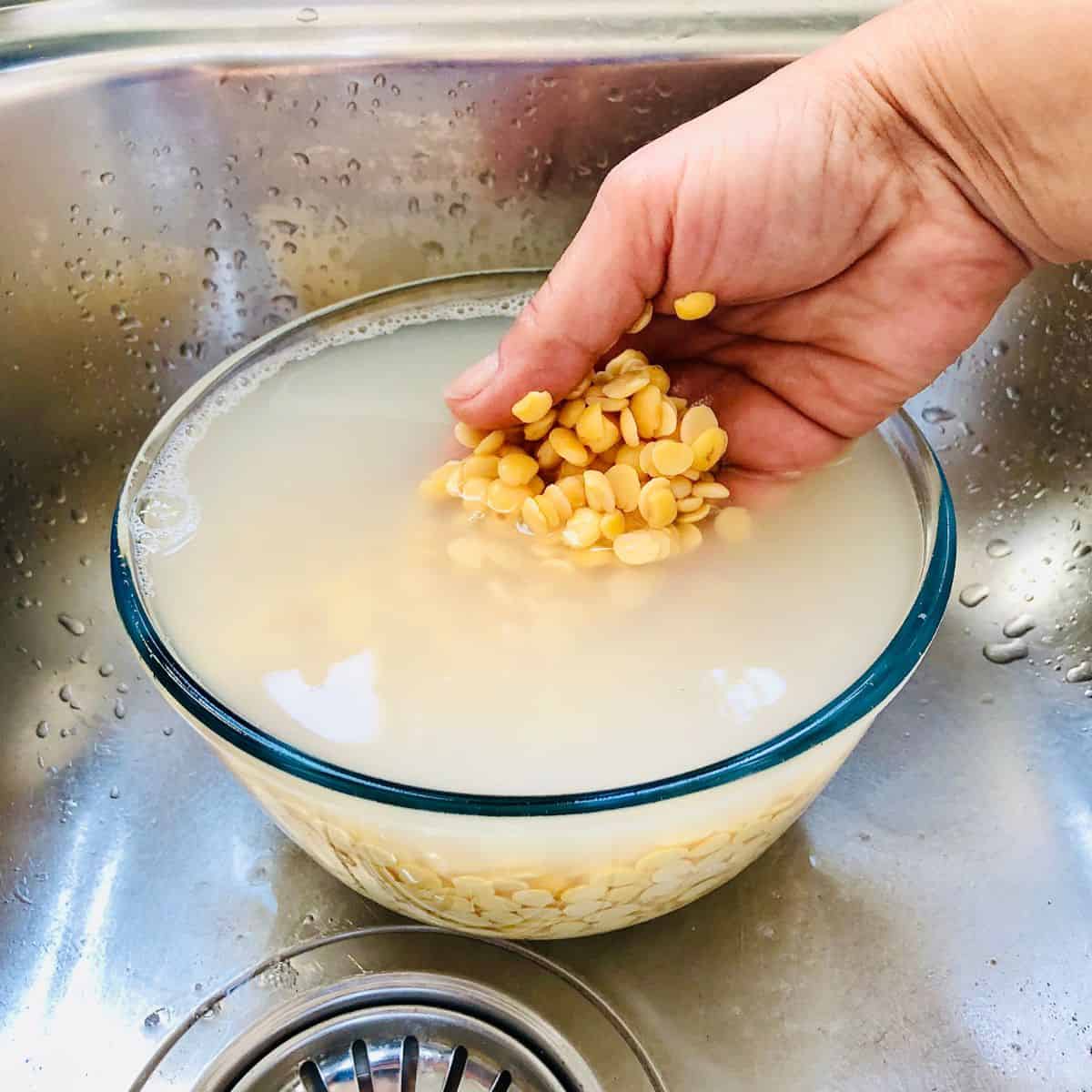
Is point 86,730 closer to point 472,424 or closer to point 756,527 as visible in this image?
point 472,424

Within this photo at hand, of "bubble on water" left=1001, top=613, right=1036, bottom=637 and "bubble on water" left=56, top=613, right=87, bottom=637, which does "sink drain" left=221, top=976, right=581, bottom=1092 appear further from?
"bubble on water" left=1001, top=613, right=1036, bottom=637

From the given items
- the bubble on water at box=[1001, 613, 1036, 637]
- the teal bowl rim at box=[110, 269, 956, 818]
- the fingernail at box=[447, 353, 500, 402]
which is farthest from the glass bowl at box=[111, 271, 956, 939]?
the bubble on water at box=[1001, 613, 1036, 637]

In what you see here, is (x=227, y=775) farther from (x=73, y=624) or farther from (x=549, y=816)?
(x=549, y=816)

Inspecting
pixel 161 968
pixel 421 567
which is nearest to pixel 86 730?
pixel 161 968

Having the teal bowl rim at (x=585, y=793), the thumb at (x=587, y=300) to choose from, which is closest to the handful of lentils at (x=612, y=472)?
the thumb at (x=587, y=300)

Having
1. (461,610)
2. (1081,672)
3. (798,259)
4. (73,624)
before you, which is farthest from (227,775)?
(1081,672)
